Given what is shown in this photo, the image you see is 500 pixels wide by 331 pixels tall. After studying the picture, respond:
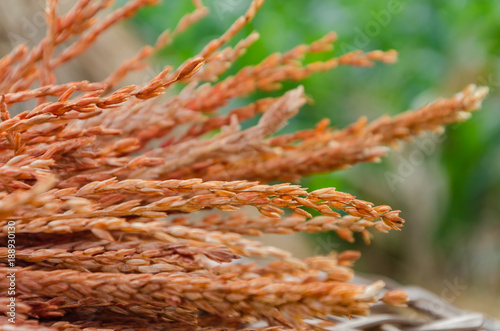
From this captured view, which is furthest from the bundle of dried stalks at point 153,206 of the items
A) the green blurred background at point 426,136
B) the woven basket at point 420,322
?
the green blurred background at point 426,136

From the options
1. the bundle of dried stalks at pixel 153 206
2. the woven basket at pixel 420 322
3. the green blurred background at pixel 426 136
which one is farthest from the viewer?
the green blurred background at pixel 426 136

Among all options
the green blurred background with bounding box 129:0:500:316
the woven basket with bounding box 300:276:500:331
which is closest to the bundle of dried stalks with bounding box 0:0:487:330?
the woven basket with bounding box 300:276:500:331

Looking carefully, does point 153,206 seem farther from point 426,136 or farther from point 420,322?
point 426,136

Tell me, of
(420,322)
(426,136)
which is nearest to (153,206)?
(420,322)

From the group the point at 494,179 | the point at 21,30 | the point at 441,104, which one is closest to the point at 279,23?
the point at 494,179

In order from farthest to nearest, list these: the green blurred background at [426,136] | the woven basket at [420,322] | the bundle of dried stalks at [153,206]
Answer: the green blurred background at [426,136] → the woven basket at [420,322] → the bundle of dried stalks at [153,206]

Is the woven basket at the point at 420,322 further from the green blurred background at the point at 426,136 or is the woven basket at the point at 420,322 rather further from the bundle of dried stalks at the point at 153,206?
the green blurred background at the point at 426,136

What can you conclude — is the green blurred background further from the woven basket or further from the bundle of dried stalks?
the bundle of dried stalks

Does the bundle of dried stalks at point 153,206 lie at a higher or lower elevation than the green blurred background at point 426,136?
lower
